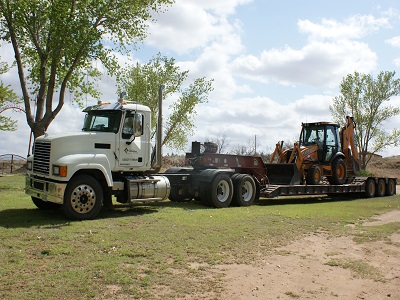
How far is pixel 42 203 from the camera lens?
11.7m

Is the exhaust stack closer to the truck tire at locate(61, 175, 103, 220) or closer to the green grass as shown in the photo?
the green grass

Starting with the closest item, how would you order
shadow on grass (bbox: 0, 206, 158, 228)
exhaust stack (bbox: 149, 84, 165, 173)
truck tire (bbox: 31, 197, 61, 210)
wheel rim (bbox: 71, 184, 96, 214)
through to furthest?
shadow on grass (bbox: 0, 206, 158, 228) → wheel rim (bbox: 71, 184, 96, 214) → truck tire (bbox: 31, 197, 61, 210) → exhaust stack (bbox: 149, 84, 165, 173)

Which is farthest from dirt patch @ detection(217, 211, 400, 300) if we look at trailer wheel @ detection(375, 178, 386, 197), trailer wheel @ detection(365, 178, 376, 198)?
trailer wheel @ detection(375, 178, 386, 197)

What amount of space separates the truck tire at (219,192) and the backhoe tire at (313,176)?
488 cm

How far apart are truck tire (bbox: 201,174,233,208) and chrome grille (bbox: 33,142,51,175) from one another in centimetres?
539

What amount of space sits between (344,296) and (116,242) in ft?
13.8

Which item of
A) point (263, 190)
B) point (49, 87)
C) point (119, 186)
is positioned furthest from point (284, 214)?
point (49, 87)

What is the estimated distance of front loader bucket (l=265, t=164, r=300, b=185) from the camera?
1729cm

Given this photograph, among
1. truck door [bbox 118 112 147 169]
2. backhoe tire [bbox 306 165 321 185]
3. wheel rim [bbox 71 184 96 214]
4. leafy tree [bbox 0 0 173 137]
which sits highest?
leafy tree [bbox 0 0 173 137]

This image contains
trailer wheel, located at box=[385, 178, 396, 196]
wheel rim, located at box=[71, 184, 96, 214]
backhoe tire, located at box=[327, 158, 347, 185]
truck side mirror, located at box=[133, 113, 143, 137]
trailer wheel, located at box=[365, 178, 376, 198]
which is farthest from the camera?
trailer wheel, located at box=[385, 178, 396, 196]

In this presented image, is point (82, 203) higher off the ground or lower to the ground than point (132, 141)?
lower

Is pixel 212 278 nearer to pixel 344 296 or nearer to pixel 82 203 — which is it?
pixel 344 296

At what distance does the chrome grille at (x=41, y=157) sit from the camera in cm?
1036

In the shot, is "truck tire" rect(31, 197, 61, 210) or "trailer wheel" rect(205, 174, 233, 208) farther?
"trailer wheel" rect(205, 174, 233, 208)
